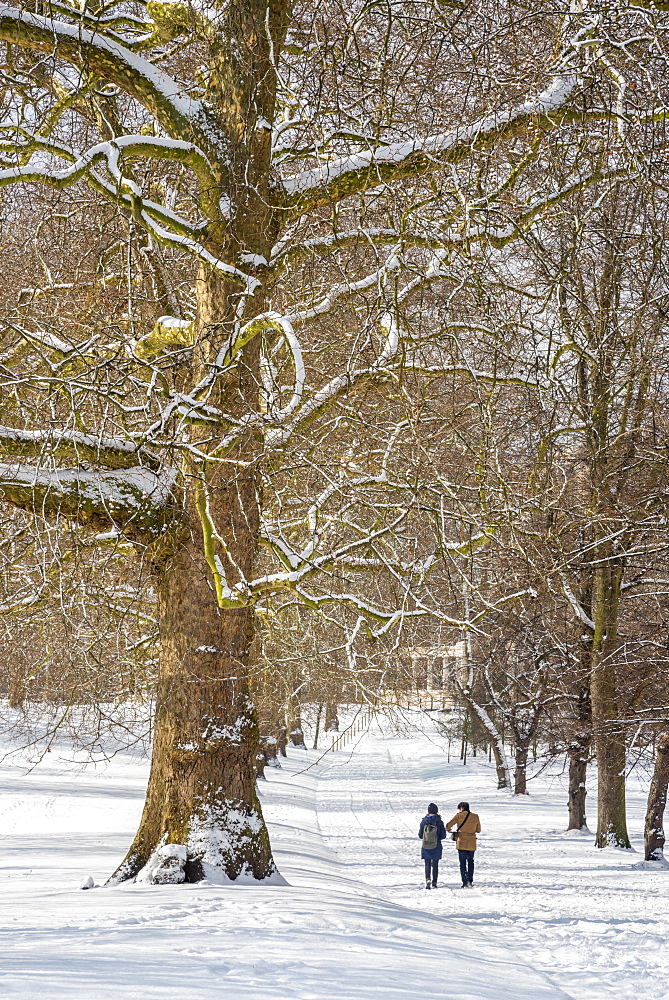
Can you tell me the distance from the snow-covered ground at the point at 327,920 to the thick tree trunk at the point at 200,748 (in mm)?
364

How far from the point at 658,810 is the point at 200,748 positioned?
12517 mm

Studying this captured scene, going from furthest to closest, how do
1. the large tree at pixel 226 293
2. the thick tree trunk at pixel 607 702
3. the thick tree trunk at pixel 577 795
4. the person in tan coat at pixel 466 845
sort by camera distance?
the thick tree trunk at pixel 577 795, the thick tree trunk at pixel 607 702, the person in tan coat at pixel 466 845, the large tree at pixel 226 293

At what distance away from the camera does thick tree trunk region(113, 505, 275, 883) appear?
675cm

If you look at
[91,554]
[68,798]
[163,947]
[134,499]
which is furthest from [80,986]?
[68,798]

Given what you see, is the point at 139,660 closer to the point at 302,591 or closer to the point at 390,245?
the point at 302,591

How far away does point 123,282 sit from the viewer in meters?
8.02

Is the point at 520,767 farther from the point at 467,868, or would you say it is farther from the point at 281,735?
the point at 467,868

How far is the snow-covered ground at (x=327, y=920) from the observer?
4.25 m

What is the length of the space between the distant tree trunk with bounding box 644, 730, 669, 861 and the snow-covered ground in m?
0.53

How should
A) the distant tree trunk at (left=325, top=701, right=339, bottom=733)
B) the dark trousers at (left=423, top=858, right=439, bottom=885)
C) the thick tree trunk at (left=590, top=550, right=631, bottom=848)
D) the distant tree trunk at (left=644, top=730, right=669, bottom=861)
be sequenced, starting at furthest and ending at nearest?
the distant tree trunk at (left=644, top=730, right=669, bottom=861), the thick tree trunk at (left=590, top=550, right=631, bottom=848), the distant tree trunk at (left=325, top=701, right=339, bottom=733), the dark trousers at (left=423, top=858, right=439, bottom=885)

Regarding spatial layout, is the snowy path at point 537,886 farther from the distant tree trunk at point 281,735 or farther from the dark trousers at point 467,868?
the distant tree trunk at point 281,735

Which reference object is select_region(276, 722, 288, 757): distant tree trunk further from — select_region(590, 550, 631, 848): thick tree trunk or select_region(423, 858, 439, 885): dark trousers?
select_region(590, 550, 631, 848): thick tree trunk

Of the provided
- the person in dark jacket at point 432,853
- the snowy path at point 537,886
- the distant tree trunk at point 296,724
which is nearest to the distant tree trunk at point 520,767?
the snowy path at point 537,886

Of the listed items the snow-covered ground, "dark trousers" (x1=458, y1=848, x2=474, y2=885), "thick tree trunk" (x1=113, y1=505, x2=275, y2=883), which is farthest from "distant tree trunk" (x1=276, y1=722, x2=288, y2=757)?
"thick tree trunk" (x1=113, y1=505, x2=275, y2=883)
